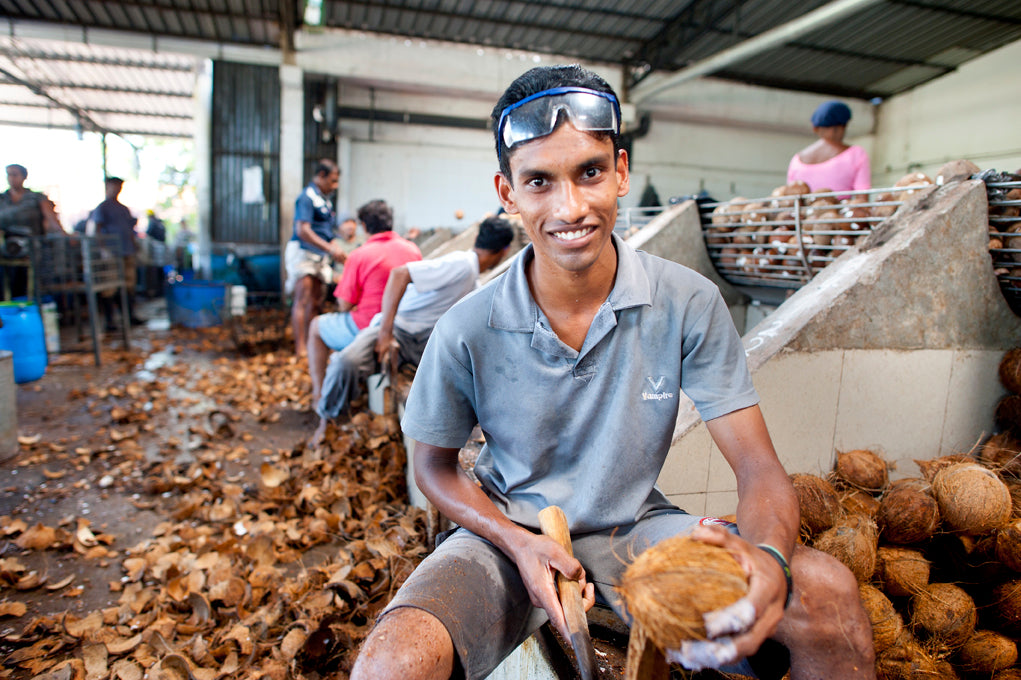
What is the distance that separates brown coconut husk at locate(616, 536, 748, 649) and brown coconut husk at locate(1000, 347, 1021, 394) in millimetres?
2399

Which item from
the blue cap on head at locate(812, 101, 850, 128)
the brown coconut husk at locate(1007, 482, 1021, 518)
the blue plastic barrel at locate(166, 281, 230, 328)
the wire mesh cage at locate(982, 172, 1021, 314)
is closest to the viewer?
the brown coconut husk at locate(1007, 482, 1021, 518)

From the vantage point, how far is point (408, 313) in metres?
4.19

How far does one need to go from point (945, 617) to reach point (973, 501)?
41 centimetres

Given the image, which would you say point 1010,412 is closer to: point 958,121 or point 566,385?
point 566,385

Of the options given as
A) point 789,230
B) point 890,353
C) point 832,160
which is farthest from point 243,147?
point 890,353

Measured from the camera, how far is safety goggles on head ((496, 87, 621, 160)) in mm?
1461

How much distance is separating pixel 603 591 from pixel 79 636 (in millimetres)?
2143

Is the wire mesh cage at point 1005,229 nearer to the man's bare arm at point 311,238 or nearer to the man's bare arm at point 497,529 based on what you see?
the man's bare arm at point 497,529

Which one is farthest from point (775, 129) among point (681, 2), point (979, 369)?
point (979, 369)

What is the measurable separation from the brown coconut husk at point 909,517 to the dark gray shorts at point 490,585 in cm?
99

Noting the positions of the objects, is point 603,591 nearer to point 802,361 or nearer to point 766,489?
point 766,489

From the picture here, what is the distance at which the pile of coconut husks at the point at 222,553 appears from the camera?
218cm

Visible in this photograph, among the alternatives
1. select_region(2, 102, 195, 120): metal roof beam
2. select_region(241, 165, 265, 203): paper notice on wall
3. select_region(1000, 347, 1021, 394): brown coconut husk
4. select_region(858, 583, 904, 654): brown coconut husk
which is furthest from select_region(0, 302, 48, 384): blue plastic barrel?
select_region(2, 102, 195, 120): metal roof beam

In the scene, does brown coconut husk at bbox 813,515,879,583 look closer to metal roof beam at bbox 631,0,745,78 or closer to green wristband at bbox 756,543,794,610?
green wristband at bbox 756,543,794,610
